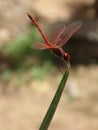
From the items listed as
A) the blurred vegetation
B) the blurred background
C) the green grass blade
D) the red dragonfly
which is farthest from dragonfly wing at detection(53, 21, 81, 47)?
the blurred vegetation

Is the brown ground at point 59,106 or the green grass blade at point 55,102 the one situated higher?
the green grass blade at point 55,102

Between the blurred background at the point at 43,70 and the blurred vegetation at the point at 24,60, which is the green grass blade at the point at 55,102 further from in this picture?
the blurred vegetation at the point at 24,60

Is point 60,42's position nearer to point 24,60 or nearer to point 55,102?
point 55,102

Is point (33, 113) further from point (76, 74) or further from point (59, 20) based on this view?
point (59, 20)

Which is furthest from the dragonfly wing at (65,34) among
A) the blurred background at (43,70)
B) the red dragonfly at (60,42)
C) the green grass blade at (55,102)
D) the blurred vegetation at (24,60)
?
the blurred vegetation at (24,60)

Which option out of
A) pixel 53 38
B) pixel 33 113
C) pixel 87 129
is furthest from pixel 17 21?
pixel 53 38

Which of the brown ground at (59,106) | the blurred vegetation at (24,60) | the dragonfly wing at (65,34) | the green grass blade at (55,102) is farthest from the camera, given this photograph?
the blurred vegetation at (24,60)

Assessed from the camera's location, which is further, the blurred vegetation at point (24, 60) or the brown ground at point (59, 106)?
the blurred vegetation at point (24, 60)

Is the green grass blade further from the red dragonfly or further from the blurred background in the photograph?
the blurred background
